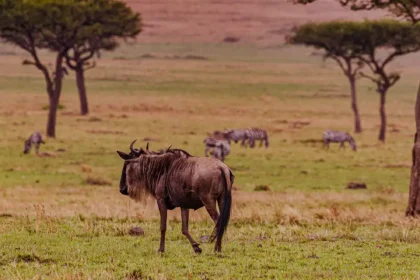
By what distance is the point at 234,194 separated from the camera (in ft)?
77.3

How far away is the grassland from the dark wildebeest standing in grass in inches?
20.4

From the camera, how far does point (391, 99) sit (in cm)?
8200

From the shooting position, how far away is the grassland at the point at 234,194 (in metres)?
11.0

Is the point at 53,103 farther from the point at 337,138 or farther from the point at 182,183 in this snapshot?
the point at 182,183

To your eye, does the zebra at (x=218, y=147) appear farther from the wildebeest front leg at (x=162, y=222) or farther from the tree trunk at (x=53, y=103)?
the wildebeest front leg at (x=162, y=222)

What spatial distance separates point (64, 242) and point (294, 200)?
10.1 metres

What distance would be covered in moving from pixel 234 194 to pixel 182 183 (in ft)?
39.6

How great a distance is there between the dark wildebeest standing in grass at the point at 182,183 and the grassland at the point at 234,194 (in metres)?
0.52

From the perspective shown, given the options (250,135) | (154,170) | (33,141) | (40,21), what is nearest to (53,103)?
(40,21)

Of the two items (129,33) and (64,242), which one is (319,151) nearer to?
(129,33)

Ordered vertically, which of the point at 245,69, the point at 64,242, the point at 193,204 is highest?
the point at 193,204

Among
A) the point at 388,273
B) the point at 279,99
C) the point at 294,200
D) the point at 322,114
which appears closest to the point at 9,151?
the point at 294,200

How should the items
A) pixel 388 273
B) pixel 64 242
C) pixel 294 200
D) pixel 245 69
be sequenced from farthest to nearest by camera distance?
pixel 245 69 → pixel 294 200 → pixel 64 242 → pixel 388 273

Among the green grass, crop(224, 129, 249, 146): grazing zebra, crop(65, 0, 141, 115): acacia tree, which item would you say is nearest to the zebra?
crop(224, 129, 249, 146): grazing zebra
